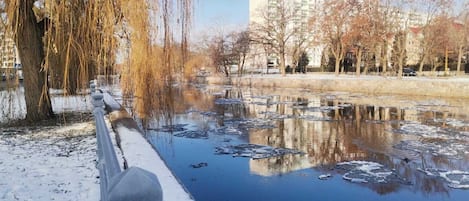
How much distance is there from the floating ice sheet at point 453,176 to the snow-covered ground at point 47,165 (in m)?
5.39

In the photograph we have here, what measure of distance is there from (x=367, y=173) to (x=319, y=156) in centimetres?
140

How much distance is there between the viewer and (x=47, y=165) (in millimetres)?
5500

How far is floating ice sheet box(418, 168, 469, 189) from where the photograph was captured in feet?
20.0

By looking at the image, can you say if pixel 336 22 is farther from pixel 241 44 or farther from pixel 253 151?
pixel 253 151

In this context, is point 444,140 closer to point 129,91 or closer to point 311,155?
point 311,155

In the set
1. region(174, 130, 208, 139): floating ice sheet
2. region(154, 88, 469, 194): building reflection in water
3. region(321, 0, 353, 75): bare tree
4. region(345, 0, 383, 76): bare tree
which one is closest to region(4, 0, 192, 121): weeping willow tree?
region(154, 88, 469, 194): building reflection in water

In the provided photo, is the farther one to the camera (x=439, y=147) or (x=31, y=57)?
(x=439, y=147)

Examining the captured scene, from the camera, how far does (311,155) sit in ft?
26.5

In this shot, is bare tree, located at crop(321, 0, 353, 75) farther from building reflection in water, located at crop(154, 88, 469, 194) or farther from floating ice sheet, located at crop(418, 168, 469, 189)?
floating ice sheet, located at crop(418, 168, 469, 189)

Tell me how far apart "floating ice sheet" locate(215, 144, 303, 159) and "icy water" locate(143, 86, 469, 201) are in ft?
0.07

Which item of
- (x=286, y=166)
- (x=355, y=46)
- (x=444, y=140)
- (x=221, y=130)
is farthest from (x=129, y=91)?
(x=355, y=46)

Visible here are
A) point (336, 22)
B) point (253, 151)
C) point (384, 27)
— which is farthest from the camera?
point (336, 22)

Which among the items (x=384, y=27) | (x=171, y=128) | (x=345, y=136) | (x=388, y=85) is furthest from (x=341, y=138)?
(x=384, y=27)

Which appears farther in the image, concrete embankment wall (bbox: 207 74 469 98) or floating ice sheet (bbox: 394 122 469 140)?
concrete embankment wall (bbox: 207 74 469 98)
